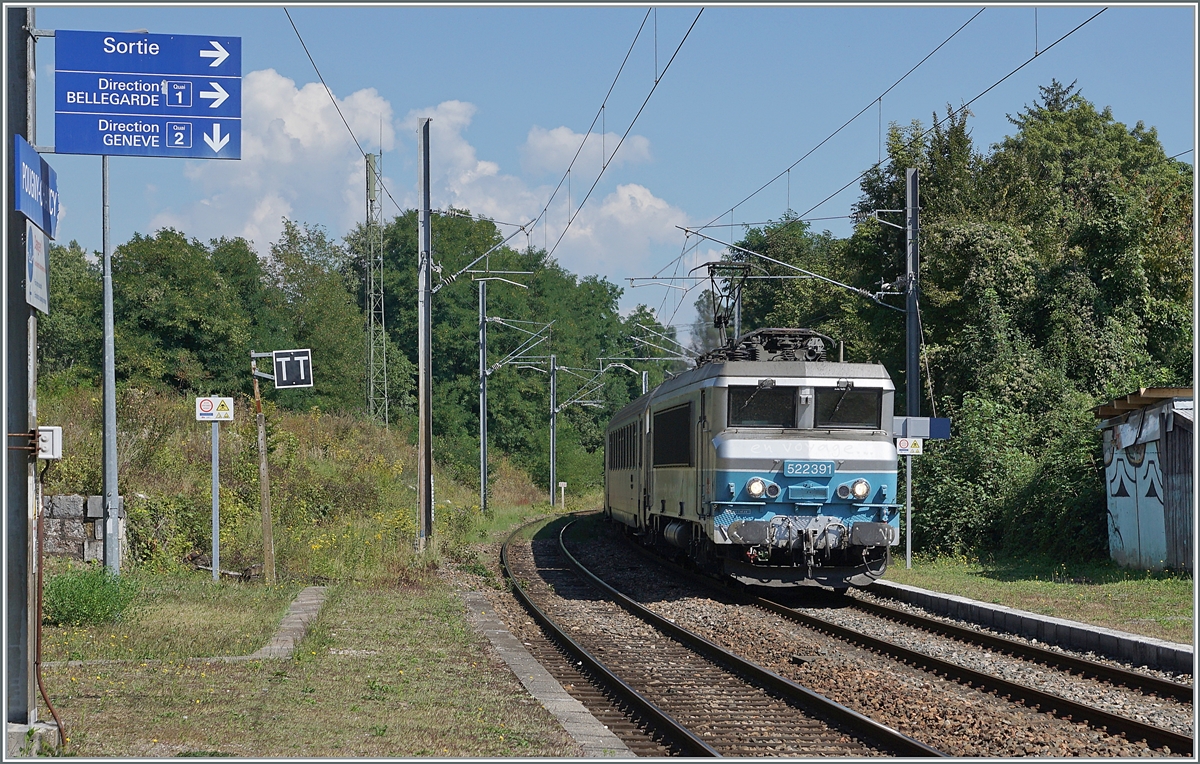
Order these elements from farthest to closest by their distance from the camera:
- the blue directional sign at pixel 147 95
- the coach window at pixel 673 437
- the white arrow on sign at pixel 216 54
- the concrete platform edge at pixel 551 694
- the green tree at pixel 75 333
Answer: the green tree at pixel 75 333
the coach window at pixel 673 437
the white arrow on sign at pixel 216 54
the blue directional sign at pixel 147 95
the concrete platform edge at pixel 551 694

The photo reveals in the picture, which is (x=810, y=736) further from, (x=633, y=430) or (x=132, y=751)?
(x=633, y=430)

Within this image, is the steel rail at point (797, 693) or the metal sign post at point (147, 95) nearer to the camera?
the steel rail at point (797, 693)

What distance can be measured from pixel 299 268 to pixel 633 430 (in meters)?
49.6

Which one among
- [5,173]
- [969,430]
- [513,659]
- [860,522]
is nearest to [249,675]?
[513,659]

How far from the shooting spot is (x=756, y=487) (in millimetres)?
16969

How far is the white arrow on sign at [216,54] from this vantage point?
421 inches

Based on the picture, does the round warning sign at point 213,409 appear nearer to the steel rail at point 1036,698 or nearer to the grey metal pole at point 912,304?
the steel rail at point 1036,698

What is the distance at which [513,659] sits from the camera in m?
13.0

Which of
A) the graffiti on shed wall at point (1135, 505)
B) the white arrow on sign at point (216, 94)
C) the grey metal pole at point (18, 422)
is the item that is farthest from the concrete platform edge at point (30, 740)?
the graffiti on shed wall at point (1135, 505)

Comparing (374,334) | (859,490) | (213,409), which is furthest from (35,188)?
(374,334)

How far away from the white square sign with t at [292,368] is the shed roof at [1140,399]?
12.6 m

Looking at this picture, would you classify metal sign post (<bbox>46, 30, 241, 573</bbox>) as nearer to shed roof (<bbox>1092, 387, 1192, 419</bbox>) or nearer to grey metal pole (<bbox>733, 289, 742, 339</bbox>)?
grey metal pole (<bbox>733, 289, 742, 339</bbox>)

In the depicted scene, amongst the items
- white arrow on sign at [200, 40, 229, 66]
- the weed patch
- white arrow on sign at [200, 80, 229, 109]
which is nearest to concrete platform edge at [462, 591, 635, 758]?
the weed patch

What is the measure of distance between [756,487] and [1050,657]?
17.5 feet
